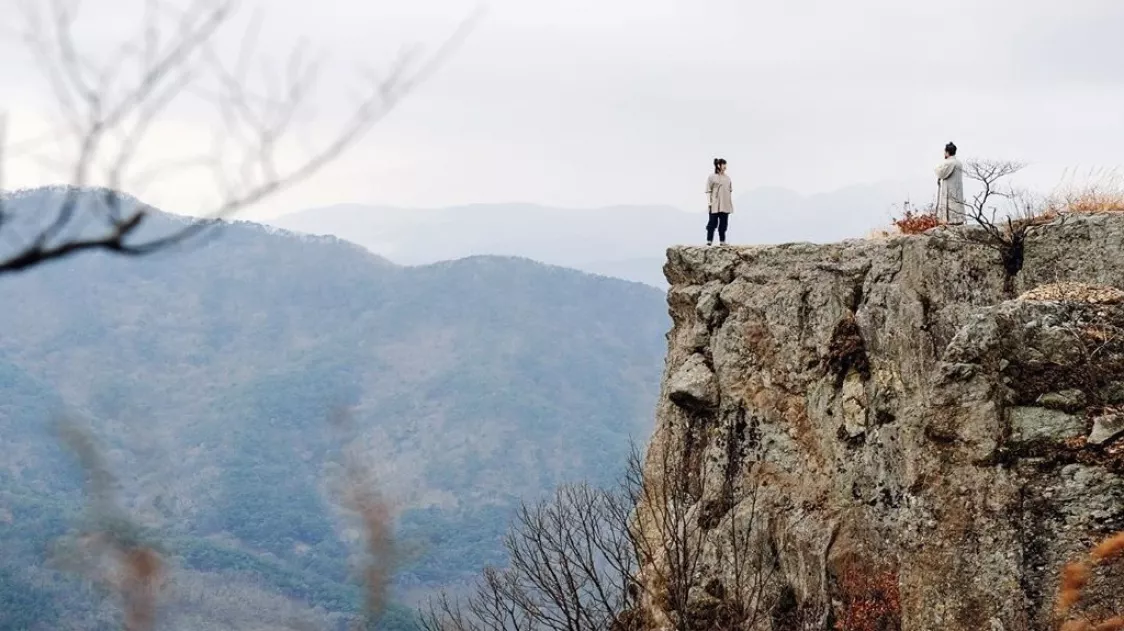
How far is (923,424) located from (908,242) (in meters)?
6.31

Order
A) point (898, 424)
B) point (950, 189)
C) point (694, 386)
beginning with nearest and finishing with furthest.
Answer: point (898, 424), point (950, 189), point (694, 386)

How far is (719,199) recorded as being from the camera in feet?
80.4

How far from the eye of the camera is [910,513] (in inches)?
532

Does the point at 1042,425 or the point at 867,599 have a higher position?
the point at 1042,425

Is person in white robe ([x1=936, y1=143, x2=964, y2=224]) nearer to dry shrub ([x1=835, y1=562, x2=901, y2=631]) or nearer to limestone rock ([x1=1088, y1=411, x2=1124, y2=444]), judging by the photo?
dry shrub ([x1=835, y1=562, x2=901, y2=631])

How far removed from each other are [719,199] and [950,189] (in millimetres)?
4884

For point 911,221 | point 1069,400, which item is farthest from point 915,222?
point 1069,400

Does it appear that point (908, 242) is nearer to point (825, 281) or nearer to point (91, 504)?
point (825, 281)

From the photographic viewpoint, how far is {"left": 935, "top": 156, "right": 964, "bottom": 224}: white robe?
70.3ft

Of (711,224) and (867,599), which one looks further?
(711,224)

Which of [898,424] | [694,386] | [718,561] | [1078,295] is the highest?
[1078,295]

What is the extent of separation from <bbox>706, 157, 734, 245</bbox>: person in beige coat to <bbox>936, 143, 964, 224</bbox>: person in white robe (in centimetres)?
433

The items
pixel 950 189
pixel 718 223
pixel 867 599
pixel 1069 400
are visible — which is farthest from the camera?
pixel 718 223

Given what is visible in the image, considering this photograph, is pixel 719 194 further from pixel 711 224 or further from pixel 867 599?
pixel 867 599
